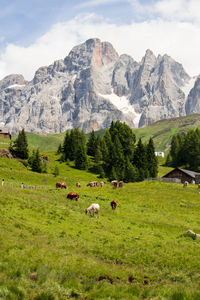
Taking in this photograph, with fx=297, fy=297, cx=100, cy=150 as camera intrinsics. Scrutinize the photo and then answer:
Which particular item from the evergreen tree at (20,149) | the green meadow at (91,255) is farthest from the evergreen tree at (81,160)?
the green meadow at (91,255)

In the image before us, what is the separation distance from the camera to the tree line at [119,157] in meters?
103

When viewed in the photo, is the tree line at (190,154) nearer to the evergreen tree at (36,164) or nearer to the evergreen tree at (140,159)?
the evergreen tree at (140,159)

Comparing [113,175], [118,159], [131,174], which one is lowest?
[113,175]

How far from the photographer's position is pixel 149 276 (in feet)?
52.7

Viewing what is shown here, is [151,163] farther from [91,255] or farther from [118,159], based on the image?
[91,255]

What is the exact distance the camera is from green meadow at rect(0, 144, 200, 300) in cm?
1323

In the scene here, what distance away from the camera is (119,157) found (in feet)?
353

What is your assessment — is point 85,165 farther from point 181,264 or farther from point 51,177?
point 181,264

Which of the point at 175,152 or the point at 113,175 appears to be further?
the point at 175,152

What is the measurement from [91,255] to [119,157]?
294 ft

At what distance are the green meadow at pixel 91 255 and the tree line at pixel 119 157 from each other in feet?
217

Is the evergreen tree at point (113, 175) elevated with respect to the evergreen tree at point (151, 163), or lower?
lower

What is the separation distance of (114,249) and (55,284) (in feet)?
25.4

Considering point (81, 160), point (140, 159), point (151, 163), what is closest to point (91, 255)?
point (140, 159)
